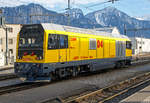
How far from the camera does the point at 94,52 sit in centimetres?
1825

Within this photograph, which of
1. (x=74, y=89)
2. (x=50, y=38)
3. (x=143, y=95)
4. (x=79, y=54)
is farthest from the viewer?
(x=79, y=54)

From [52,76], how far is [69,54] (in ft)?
6.76

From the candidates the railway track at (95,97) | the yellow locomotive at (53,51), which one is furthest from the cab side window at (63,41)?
the railway track at (95,97)

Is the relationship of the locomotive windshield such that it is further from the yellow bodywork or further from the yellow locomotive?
the yellow bodywork

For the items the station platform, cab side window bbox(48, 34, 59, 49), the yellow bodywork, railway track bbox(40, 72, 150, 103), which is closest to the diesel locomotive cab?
the yellow bodywork

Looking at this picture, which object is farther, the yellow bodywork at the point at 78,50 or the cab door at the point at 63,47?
the cab door at the point at 63,47

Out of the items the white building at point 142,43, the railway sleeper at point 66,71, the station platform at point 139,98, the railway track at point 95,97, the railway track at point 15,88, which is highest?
the white building at point 142,43

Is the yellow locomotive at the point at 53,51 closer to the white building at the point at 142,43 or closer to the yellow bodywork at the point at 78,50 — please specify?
the yellow bodywork at the point at 78,50

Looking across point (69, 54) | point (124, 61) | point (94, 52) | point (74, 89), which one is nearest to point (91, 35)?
point (94, 52)

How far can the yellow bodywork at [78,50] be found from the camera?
43.6 feet

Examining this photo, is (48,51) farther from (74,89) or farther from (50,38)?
(74,89)

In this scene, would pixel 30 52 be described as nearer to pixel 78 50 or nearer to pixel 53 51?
pixel 53 51

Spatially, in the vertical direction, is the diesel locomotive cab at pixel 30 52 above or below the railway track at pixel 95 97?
above

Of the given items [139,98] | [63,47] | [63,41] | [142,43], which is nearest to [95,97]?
[139,98]
